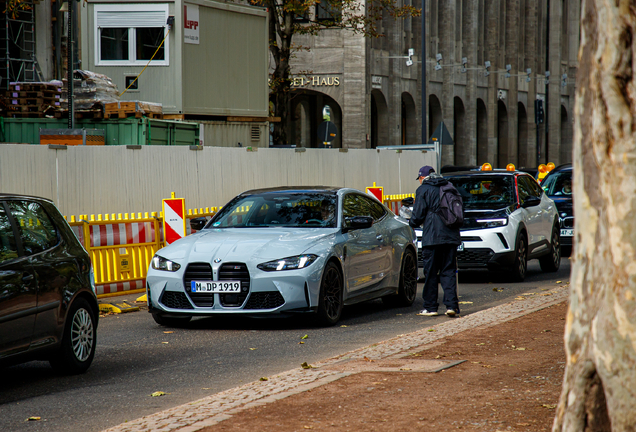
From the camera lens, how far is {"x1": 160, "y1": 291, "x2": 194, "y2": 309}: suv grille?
10.2 metres

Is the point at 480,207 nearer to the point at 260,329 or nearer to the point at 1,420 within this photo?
the point at 260,329

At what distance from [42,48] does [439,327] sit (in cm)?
2342

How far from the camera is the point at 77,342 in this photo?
7957 mm

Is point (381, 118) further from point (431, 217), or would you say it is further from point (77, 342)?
point (77, 342)

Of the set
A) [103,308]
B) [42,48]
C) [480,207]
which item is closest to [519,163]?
[42,48]

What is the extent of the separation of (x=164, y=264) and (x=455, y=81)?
4825 cm

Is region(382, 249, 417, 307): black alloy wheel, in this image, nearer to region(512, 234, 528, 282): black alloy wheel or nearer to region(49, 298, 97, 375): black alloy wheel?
region(512, 234, 528, 282): black alloy wheel

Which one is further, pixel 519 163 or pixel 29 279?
pixel 519 163

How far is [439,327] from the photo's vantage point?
9.89 m

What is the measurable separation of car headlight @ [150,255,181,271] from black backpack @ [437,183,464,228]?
9.89 ft

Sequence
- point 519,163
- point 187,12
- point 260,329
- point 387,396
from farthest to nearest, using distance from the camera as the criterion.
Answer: point 519,163 → point 187,12 → point 260,329 → point 387,396

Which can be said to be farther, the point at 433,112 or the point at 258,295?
the point at 433,112

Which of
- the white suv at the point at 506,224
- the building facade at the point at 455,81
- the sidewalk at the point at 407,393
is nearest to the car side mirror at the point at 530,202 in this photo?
the white suv at the point at 506,224

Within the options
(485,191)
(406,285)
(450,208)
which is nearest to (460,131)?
(485,191)
